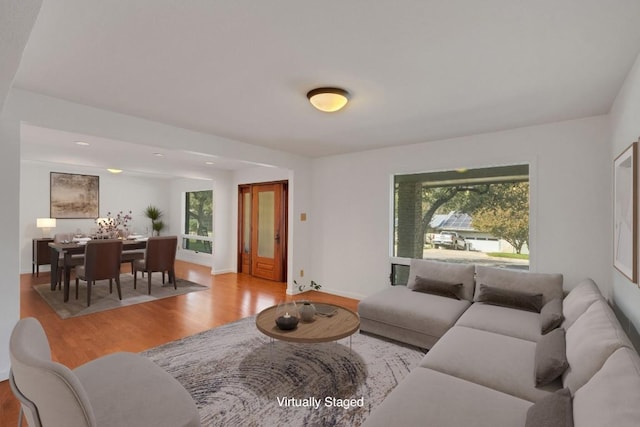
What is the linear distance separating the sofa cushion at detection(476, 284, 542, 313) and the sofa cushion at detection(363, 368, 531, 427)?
1.70m

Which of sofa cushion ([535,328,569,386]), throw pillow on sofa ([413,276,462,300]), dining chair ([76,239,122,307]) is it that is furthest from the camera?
dining chair ([76,239,122,307])

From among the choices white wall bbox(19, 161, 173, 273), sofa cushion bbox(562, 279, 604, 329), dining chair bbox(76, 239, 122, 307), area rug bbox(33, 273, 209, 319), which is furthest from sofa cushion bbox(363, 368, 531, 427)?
white wall bbox(19, 161, 173, 273)

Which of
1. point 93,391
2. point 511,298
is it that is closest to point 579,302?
point 511,298

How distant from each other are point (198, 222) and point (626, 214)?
827cm

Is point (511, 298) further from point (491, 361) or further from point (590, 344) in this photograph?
point (590, 344)

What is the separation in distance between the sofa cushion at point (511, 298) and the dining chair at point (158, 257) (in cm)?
487

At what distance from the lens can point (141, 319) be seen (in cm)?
385

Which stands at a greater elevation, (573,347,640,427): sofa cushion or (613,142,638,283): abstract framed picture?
(613,142,638,283): abstract framed picture

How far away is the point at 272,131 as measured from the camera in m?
3.85

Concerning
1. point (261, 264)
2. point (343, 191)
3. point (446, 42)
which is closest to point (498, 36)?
point (446, 42)

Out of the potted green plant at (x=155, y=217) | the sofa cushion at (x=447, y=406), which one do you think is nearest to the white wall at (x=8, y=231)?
the sofa cushion at (x=447, y=406)

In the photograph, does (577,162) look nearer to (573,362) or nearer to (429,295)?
(429,295)

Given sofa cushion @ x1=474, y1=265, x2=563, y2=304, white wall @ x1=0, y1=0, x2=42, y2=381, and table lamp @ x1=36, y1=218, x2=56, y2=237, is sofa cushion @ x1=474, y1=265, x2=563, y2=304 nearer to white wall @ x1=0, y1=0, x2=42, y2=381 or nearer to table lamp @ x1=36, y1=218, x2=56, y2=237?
white wall @ x1=0, y1=0, x2=42, y2=381

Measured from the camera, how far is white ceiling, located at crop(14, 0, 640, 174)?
5.22ft
